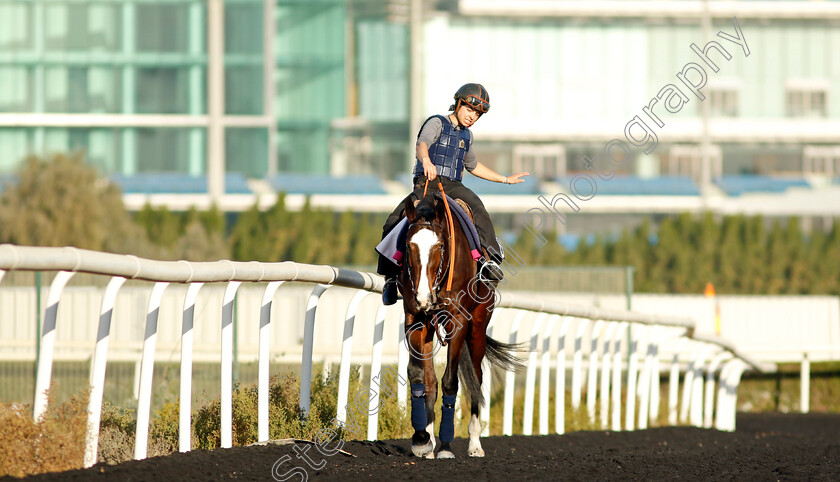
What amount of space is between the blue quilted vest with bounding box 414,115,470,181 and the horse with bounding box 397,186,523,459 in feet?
2.00

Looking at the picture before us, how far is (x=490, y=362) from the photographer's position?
8250 millimetres

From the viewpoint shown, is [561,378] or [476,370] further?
[561,378]

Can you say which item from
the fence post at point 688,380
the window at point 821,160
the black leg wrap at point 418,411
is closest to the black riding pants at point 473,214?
the black leg wrap at point 418,411

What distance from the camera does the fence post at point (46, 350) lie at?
5.05 metres

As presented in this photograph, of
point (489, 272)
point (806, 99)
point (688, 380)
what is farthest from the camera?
point (806, 99)

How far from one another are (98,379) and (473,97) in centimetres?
311

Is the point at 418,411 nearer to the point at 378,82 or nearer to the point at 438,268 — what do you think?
the point at 438,268

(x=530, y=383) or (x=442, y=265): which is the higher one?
(x=442, y=265)

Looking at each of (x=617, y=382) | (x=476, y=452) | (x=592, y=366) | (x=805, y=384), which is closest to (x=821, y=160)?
(x=805, y=384)

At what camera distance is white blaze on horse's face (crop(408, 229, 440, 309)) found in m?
6.50

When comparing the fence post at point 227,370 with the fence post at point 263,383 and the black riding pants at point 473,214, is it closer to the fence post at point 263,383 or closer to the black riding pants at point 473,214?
the fence post at point 263,383

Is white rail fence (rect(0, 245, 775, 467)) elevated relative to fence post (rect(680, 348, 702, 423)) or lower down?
elevated

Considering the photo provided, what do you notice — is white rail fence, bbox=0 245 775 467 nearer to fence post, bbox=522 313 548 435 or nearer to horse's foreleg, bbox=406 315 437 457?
fence post, bbox=522 313 548 435

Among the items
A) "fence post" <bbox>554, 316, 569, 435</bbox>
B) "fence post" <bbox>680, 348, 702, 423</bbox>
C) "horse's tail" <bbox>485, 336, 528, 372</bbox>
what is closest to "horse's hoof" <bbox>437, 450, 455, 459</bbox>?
"horse's tail" <bbox>485, 336, 528, 372</bbox>
